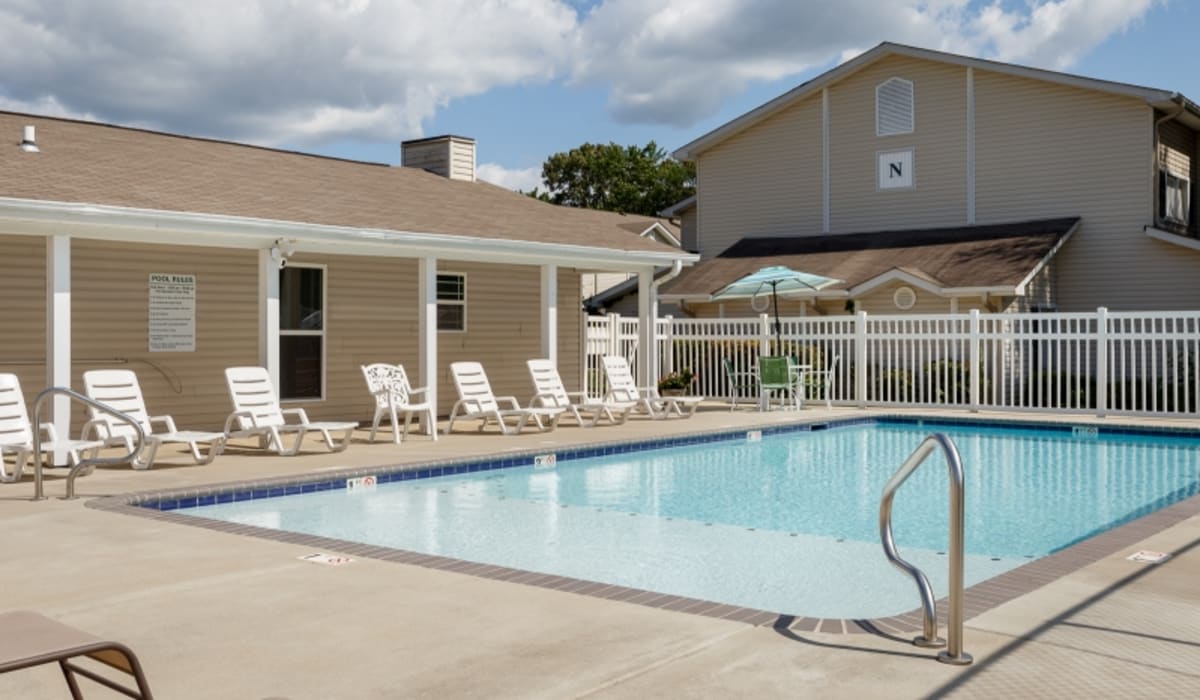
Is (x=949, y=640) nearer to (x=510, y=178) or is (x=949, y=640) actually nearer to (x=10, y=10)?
(x=10, y=10)

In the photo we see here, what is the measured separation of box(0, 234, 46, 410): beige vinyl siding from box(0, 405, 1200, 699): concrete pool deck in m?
6.21

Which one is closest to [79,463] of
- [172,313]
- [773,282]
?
[172,313]

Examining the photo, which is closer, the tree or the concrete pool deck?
the concrete pool deck

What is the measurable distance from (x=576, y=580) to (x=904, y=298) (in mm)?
16549

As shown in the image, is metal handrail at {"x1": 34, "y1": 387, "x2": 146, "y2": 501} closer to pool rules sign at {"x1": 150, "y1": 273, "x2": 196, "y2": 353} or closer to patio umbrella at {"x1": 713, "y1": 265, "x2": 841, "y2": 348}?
pool rules sign at {"x1": 150, "y1": 273, "x2": 196, "y2": 353}

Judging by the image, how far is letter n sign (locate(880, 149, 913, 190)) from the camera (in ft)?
78.4

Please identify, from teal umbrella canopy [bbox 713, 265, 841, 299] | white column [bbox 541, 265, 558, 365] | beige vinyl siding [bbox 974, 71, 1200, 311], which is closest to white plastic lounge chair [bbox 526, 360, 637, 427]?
white column [bbox 541, 265, 558, 365]

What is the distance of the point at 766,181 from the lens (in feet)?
86.2

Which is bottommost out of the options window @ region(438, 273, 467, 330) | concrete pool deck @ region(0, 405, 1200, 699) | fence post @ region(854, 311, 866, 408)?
concrete pool deck @ region(0, 405, 1200, 699)

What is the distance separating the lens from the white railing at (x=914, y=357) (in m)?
17.0

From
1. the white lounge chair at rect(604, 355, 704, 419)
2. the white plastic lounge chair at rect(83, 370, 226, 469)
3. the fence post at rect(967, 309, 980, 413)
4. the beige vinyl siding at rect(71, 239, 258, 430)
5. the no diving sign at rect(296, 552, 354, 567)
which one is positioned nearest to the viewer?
the no diving sign at rect(296, 552, 354, 567)

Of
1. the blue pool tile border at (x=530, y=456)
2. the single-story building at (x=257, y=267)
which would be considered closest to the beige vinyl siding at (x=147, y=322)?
the single-story building at (x=257, y=267)

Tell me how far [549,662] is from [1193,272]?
19858 millimetres

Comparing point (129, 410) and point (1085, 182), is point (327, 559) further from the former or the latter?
point (1085, 182)
